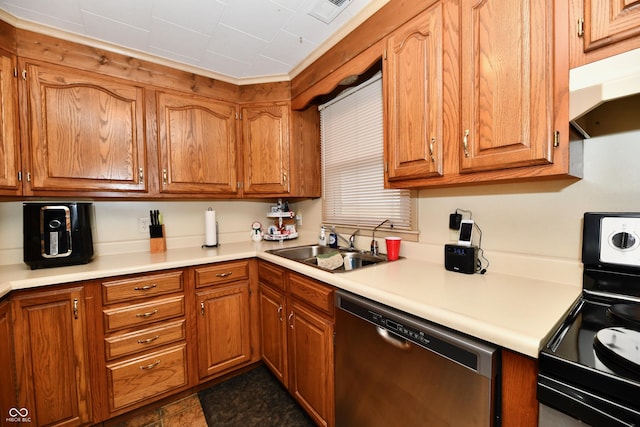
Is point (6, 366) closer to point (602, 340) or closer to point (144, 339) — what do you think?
point (144, 339)

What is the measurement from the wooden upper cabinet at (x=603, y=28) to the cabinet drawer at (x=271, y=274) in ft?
5.22

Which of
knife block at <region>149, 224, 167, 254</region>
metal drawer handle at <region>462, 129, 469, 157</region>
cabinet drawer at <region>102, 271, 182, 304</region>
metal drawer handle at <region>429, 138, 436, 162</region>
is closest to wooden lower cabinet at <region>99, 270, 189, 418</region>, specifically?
cabinet drawer at <region>102, 271, 182, 304</region>

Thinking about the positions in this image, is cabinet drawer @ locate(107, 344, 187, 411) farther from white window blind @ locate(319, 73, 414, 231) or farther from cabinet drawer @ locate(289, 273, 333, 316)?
white window blind @ locate(319, 73, 414, 231)

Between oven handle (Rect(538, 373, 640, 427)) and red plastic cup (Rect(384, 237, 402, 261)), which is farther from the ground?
red plastic cup (Rect(384, 237, 402, 261))

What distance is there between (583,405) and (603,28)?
0.99 meters

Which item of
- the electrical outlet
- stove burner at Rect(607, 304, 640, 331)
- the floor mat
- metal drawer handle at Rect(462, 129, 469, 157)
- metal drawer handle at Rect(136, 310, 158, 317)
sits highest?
metal drawer handle at Rect(462, 129, 469, 157)

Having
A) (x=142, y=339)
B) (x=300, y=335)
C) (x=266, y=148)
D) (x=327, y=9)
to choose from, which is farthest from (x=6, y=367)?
(x=327, y=9)

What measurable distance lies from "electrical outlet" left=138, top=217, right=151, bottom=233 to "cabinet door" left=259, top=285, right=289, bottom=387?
3.52 ft

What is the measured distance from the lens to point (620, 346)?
2.00 ft

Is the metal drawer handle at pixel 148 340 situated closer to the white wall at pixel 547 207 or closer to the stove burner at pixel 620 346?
the white wall at pixel 547 207

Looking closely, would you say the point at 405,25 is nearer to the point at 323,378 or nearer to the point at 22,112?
the point at 323,378

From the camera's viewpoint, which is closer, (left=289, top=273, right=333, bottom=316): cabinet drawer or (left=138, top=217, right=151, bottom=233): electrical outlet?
(left=289, top=273, right=333, bottom=316): cabinet drawer

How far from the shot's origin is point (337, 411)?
4.10 ft

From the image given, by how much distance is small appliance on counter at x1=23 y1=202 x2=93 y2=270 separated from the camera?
1.50 m
